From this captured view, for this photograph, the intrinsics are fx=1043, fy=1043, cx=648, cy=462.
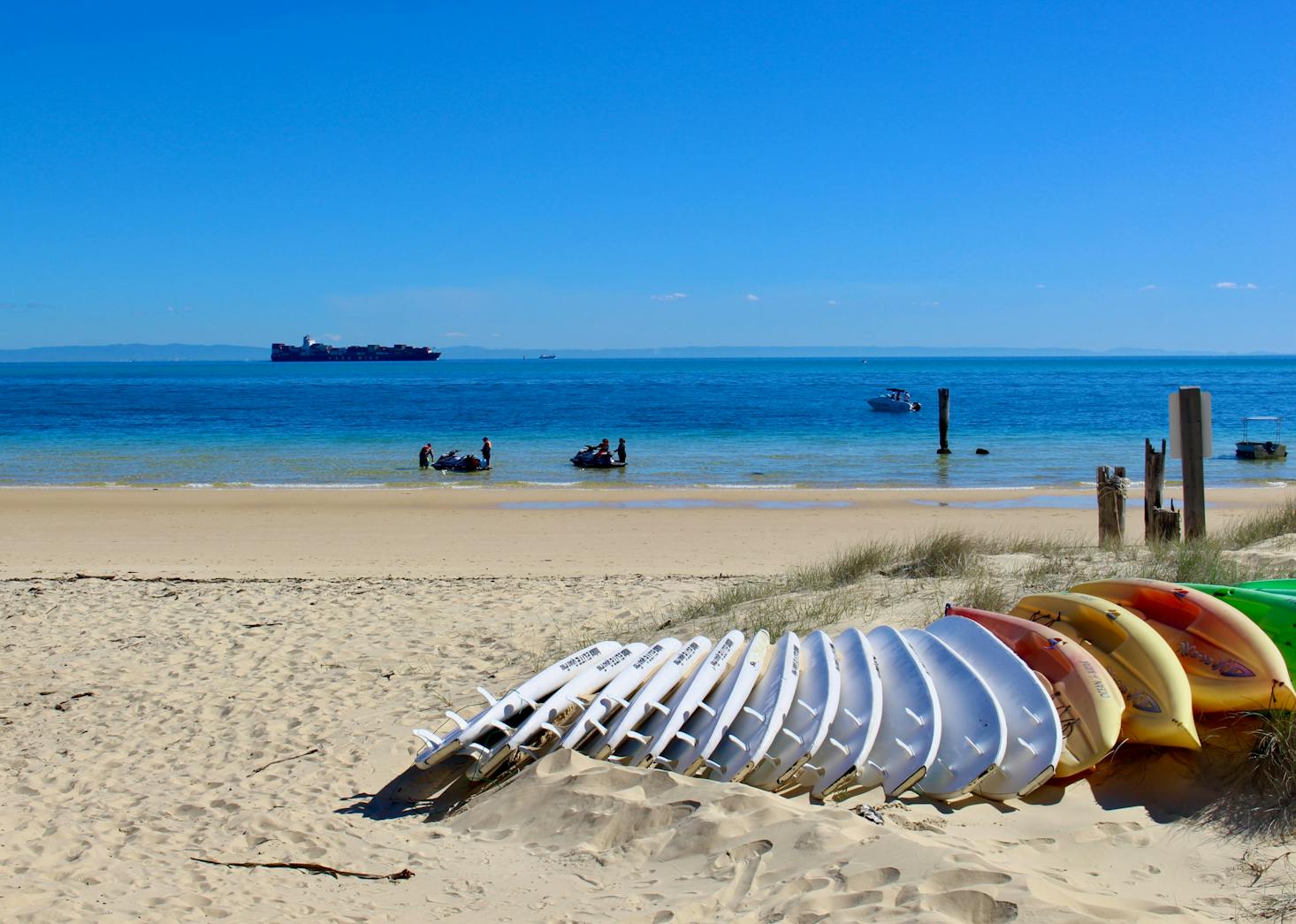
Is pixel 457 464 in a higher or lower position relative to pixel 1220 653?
lower

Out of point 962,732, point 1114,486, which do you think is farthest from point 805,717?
point 1114,486

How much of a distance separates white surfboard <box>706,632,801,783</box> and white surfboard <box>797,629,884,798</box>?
0.24 meters

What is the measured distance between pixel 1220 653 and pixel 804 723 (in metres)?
2.06

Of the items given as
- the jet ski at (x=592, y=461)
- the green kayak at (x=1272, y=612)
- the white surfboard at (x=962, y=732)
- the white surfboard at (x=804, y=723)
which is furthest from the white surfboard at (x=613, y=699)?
the jet ski at (x=592, y=461)

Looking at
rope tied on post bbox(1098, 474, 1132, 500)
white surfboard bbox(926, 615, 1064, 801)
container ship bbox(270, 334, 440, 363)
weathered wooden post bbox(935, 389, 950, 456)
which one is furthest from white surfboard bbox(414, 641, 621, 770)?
container ship bbox(270, 334, 440, 363)

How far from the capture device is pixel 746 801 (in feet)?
14.8

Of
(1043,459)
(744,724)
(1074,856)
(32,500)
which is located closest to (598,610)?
(744,724)

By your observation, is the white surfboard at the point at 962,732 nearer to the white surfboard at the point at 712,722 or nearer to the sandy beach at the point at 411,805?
the sandy beach at the point at 411,805

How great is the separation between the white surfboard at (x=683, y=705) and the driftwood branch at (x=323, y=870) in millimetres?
1256

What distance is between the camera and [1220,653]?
5.11m

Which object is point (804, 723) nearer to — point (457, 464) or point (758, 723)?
point (758, 723)

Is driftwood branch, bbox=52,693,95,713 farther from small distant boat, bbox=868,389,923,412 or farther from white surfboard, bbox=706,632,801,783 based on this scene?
small distant boat, bbox=868,389,923,412

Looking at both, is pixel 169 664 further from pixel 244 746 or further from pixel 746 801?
pixel 746 801

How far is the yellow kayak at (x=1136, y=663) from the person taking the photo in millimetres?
4785
